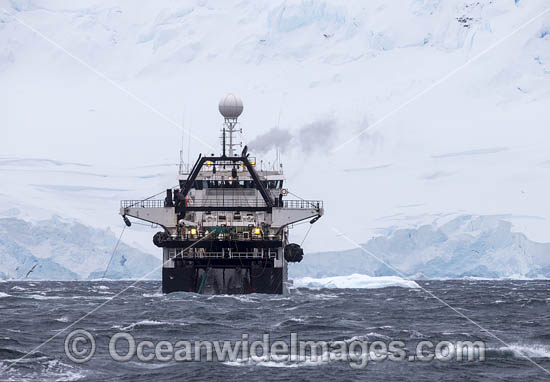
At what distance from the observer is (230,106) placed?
8388 cm

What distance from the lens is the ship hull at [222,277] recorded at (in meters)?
66.6

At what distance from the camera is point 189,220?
7319cm

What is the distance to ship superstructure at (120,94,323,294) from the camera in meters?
66.8

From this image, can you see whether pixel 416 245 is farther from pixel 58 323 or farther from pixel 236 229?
pixel 58 323

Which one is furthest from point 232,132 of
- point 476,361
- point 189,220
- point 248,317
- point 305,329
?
point 476,361

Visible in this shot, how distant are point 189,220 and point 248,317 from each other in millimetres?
25094

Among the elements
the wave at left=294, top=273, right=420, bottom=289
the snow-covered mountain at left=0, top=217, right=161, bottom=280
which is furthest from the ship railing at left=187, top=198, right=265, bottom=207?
the snow-covered mountain at left=0, top=217, right=161, bottom=280

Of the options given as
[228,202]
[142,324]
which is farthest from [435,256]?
[142,324]

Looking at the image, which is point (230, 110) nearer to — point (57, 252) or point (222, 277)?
point (222, 277)

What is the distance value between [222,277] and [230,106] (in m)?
21.8

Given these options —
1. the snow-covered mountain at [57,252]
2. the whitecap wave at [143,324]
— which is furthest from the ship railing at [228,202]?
the snow-covered mountain at [57,252]

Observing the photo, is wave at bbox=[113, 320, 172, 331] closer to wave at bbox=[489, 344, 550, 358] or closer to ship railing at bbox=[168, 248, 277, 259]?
wave at bbox=[489, 344, 550, 358]

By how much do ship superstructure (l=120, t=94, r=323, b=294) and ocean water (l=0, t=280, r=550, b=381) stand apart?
7.27 ft

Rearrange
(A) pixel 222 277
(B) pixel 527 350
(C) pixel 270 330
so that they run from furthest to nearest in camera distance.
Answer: (A) pixel 222 277 < (C) pixel 270 330 < (B) pixel 527 350
